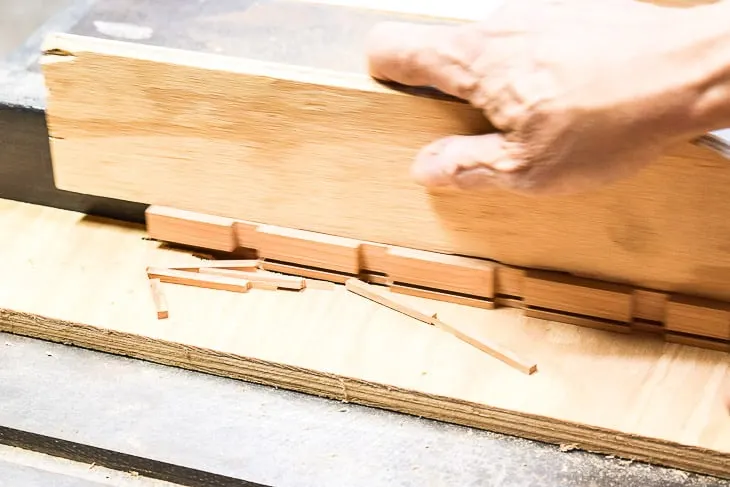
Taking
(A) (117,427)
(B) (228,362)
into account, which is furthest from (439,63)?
(A) (117,427)

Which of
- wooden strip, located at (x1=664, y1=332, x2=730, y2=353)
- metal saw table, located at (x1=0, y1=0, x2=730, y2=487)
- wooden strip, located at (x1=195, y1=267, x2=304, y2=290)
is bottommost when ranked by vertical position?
metal saw table, located at (x1=0, y1=0, x2=730, y2=487)

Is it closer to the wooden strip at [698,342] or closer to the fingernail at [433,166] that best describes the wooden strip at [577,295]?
the wooden strip at [698,342]

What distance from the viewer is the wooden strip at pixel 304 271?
1297 millimetres

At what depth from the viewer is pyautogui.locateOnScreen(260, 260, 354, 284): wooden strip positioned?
1.30 m

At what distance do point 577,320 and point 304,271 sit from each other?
1.17 feet

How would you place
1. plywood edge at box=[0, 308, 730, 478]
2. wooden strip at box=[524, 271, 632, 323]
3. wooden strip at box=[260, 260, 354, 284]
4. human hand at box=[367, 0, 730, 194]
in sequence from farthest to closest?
wooden strip at box=[260, 260, 354, 284] < wooden strip at box=[524, 271, 632, 323] < plywood edge at box=[0, 308, 730, 478] < human hand at box=[367, 0, 730, 194]

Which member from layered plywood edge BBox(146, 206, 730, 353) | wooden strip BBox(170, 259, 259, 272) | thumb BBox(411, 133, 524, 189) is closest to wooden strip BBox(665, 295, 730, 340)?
layered plywood edge BBox(146, 206, 730, 353)

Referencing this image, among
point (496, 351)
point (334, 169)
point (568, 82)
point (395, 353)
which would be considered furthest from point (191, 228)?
point (568, 82)

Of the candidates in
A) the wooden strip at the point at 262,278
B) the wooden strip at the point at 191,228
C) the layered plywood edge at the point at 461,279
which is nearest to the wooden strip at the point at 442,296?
the layered plywood edge at the point at 461,279

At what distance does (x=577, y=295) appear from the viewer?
1206 millimetres

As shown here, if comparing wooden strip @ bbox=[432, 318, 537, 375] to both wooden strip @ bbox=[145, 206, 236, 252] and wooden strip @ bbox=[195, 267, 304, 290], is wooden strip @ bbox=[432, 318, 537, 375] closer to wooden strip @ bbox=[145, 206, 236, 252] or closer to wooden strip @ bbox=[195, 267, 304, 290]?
wooden strip @ bbox=[195, 267, 304, 290]

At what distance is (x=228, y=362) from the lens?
3.95ft

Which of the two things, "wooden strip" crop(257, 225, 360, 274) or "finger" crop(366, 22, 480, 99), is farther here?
"wooden strip" crop(257, 225, 360, 274)

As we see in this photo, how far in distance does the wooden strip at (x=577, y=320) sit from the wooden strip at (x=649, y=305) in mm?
24
